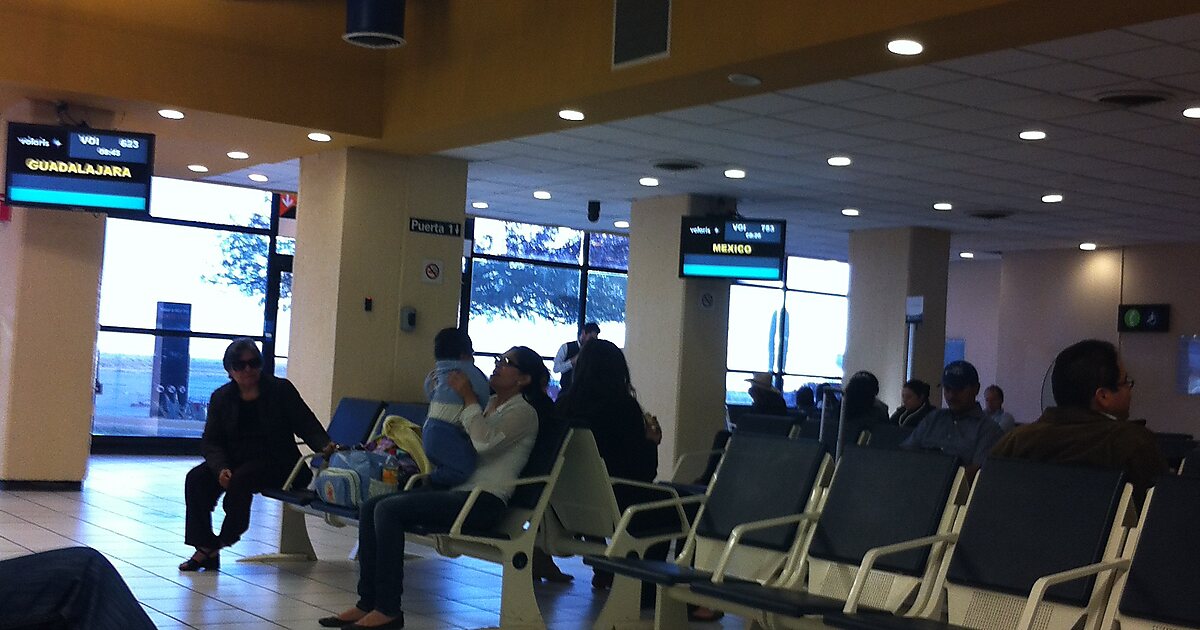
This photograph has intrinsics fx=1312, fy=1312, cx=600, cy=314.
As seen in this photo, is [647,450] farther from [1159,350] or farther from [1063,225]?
[1159,350]

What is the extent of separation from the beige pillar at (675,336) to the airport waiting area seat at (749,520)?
7372 mm

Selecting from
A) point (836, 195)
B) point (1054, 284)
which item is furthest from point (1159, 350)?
point (836, 195)

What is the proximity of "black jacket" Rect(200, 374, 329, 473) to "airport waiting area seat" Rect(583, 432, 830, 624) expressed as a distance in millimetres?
2852

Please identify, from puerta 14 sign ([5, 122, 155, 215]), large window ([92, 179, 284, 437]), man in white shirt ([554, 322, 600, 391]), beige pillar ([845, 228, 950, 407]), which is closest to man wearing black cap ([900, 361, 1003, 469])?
man in white shirt ([554, 322, 600, 391])

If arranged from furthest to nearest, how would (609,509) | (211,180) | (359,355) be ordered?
(211,180), (359,355), (609,509)

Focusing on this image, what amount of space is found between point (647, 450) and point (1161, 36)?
3.08 metres

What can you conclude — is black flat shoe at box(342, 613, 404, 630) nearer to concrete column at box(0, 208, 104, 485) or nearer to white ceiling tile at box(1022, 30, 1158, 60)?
white ceiling tile at box(1022, 30, 1158, 60)

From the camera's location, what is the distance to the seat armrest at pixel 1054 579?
3496 mm

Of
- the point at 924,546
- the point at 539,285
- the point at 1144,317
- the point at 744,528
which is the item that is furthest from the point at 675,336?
the point at 924,546

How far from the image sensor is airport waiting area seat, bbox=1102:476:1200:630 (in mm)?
3479

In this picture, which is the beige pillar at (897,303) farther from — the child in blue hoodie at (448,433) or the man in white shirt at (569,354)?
the child in blue hoodie at (448,433)

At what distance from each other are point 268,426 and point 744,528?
3.57 m

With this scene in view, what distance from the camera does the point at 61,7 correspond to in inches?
331

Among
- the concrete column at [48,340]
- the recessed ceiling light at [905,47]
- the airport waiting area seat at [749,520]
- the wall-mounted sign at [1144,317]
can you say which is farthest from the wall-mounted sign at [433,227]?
the wall-mounted sign at [1144,317]
